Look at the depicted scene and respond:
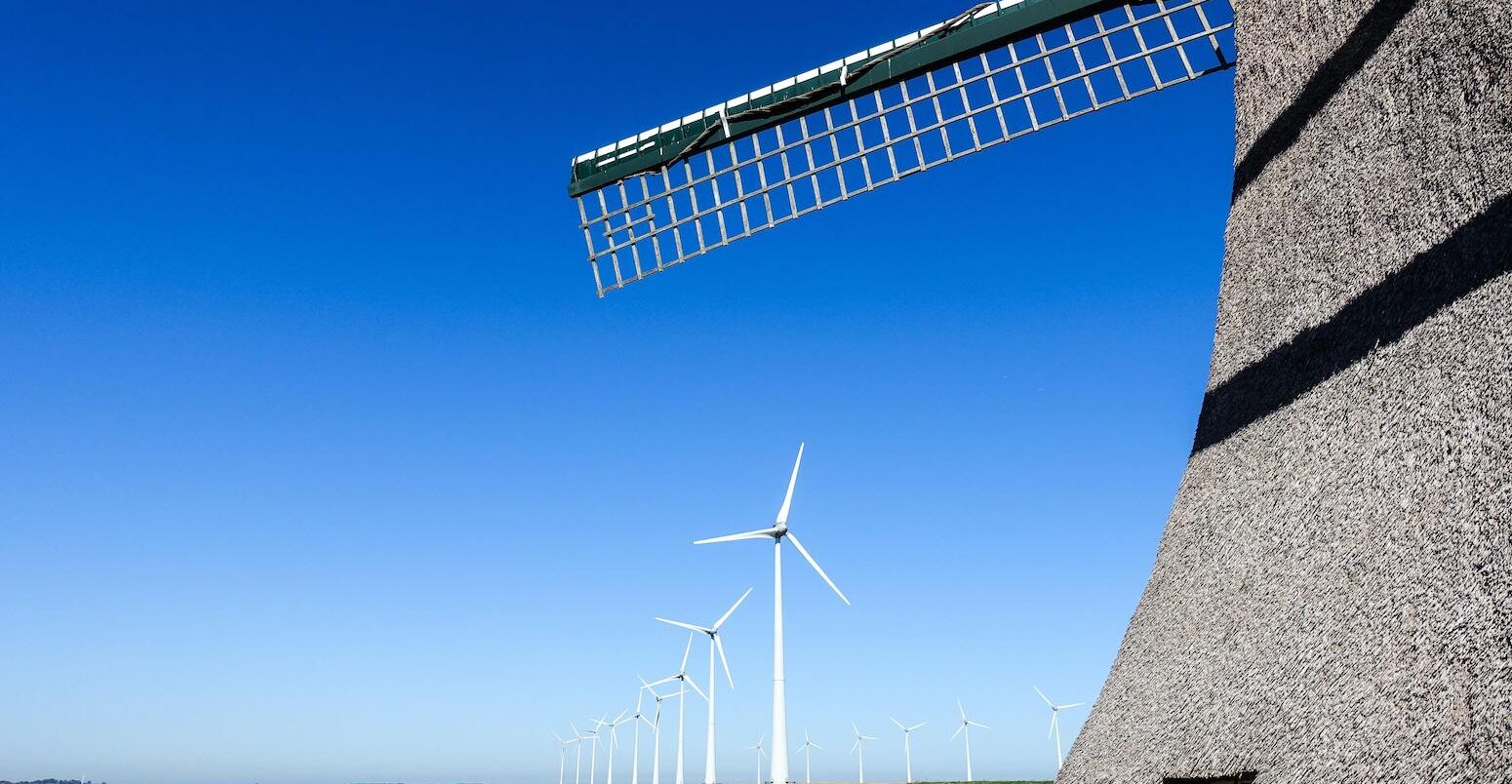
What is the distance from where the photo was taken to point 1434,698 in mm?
7633

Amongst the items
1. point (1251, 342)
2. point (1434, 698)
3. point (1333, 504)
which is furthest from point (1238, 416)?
point (1434, 698)

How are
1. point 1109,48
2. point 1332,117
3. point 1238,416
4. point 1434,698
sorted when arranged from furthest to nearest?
point 1109,48
point 1238,416
point 1332,117
point 1434,698

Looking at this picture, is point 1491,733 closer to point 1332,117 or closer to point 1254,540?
point 1254,540

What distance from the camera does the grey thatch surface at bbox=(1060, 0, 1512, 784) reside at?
7.94 metres

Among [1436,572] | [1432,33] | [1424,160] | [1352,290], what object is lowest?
[1436,572]

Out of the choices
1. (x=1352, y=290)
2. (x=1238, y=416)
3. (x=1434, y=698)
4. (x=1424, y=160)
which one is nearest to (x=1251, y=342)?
(x=1238, y=416)

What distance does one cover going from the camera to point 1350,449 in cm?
970

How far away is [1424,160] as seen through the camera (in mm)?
9797

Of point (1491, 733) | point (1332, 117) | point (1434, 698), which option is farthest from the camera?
point (1332, 117)

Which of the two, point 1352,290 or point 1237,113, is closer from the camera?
point 1352,290

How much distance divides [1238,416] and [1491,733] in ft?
18.2

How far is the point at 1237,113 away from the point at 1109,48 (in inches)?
81.2

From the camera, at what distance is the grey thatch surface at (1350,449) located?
26.1 feet

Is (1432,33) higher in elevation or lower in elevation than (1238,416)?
higher
